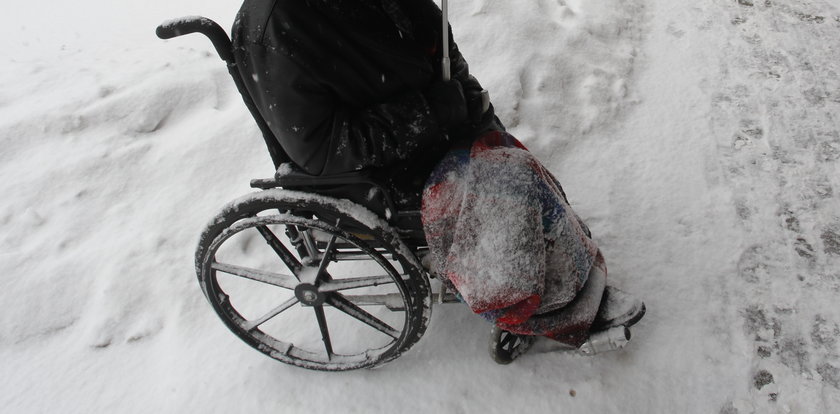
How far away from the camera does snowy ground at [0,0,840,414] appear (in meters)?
1.68

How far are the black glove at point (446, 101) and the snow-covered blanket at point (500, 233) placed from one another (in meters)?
0.11

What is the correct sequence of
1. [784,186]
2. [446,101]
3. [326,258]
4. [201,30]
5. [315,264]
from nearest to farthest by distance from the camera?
[201,30]
[446,101]
[326,258]
[315,264]
[784,186]

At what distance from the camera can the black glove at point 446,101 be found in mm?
1336

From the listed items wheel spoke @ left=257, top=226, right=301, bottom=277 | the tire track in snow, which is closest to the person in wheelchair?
wheel spoke @ left=257, top=226, right=301, bottom=277

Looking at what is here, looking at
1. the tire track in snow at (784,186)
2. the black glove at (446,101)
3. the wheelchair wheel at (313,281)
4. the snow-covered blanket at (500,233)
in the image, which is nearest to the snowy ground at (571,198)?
the tire track in snow at (784,186)

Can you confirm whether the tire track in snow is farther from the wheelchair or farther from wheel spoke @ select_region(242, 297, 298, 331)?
wheel spoke @ select_region(242, 297, 298, 331)

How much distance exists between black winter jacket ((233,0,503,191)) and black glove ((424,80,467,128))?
0.03 meters

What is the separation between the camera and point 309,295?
160 cm

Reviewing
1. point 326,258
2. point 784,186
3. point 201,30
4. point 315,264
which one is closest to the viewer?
point 201,30

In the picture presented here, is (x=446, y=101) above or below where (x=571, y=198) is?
above

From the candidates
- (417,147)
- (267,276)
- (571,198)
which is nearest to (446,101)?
(417,147)

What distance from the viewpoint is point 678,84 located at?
2.64m

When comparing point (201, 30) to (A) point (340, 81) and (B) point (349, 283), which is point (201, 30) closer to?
(A) point (340, 81)

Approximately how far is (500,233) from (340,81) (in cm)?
53
